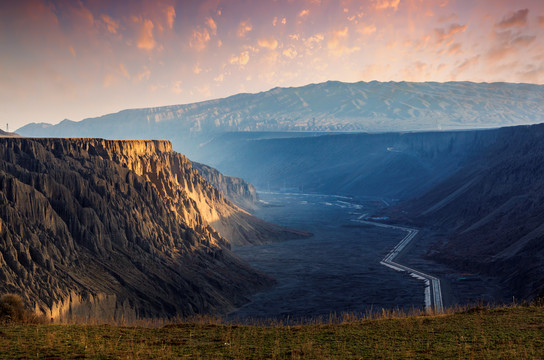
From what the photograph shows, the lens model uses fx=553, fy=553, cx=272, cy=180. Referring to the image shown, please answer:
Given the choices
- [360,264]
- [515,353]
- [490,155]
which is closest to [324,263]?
[360,264]

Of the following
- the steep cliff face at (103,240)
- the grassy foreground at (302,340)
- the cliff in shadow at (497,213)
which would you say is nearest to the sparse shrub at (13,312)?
the grassy foreground at (302,340)

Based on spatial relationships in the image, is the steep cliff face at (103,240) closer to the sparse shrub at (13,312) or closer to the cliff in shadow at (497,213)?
the sparse shrub at (13,312)

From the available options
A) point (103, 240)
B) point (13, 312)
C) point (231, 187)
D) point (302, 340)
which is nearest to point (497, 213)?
point (103, 240)

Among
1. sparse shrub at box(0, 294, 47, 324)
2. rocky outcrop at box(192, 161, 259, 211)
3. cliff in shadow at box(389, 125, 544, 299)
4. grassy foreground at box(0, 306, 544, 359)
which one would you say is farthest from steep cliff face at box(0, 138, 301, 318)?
rocky outcrop at box(192, 161, 259, 211)

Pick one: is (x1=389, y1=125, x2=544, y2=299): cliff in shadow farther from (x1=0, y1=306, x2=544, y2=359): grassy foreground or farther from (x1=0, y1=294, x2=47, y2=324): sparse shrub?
(x1=0, y1=294, x2=47, y2=324): sparse shrub

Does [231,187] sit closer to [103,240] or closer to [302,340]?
[103,240]

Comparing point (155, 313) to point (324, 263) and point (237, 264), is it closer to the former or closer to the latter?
point (237, 264)
